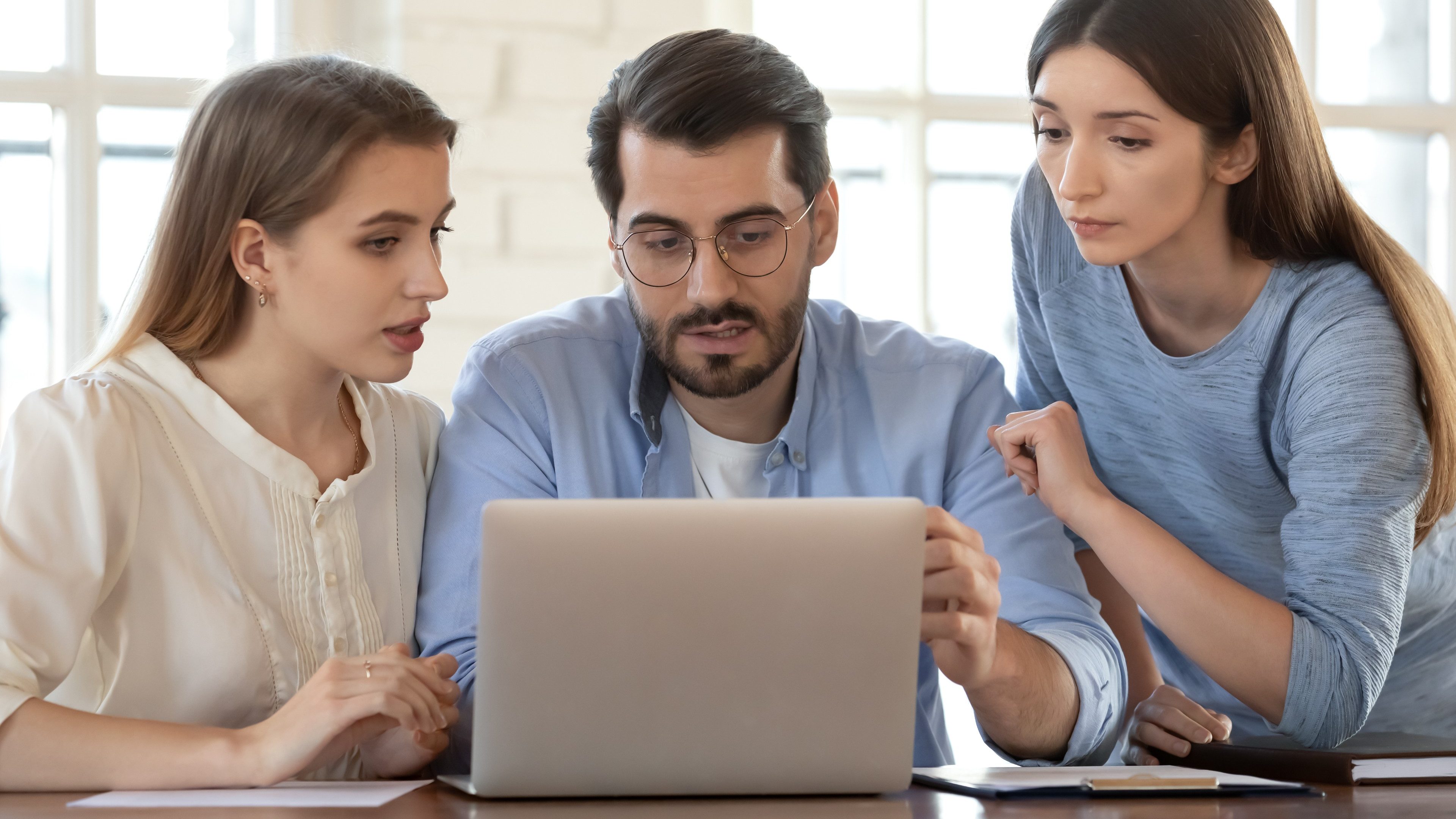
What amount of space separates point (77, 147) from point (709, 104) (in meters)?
1.64

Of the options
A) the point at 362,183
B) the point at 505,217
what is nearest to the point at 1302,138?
the point at 362,183

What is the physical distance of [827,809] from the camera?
0.98 m

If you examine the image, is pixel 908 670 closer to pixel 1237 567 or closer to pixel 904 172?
pixel 1237 567

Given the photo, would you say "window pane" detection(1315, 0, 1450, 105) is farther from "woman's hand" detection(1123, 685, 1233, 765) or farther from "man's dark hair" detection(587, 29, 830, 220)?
"woman's hand" detection(1123, 685, 1233, 765)

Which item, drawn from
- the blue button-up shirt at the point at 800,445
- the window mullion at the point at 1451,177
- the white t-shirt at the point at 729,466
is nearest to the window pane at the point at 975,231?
the window mullion at the point at 1451,177

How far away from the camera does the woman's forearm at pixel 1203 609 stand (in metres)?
1.42

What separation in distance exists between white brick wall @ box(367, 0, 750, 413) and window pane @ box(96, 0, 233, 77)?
0.44 meters

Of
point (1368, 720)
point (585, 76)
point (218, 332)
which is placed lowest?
point (1368, 720)

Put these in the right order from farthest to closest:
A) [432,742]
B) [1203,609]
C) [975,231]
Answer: [975,231] < [1203,609] < [432,742]

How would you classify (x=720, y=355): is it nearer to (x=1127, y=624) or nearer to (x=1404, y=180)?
(x=1127, y=624)

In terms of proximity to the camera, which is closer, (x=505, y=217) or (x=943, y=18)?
(x=505, y=217)

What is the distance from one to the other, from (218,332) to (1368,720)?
1632 mm

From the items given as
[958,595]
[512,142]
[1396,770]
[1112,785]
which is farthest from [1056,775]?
[512,142]

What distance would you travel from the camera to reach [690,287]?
159 cm
